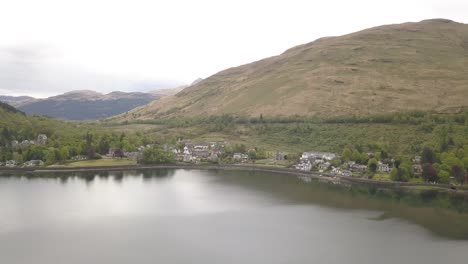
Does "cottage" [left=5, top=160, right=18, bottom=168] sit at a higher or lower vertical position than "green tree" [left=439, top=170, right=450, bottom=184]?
higher

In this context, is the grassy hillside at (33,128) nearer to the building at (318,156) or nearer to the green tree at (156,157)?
the green tree at (156,157)

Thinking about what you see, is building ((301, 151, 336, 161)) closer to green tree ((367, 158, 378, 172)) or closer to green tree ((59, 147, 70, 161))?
green tree ((367, 158, 378, 172))

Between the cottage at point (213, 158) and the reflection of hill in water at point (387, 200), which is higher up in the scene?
the cottage at point (213, 158)

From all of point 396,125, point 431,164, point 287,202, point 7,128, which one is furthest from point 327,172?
point 7,128

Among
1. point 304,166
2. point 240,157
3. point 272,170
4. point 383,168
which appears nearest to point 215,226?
point 272,170

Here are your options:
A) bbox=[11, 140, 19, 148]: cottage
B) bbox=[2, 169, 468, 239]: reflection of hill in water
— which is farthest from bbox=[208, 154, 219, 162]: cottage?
bbox=[11, 140, 19, 148]: cottage

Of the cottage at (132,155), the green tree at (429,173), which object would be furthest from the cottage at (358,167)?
the cottage at (132,155)
